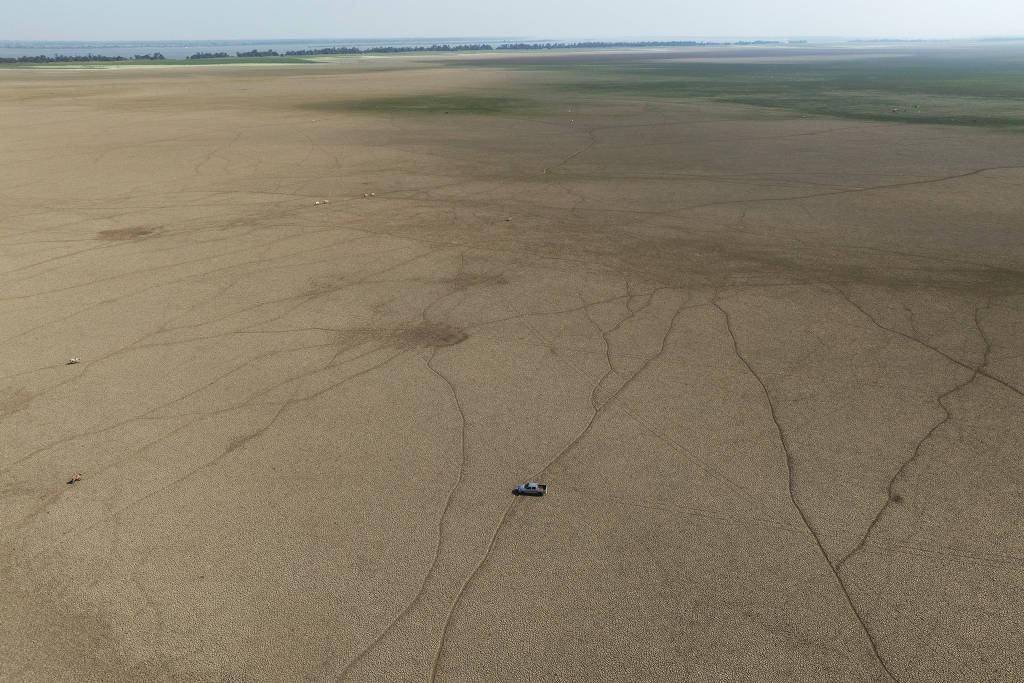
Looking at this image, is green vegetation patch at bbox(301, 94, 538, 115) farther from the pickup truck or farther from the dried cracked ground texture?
the pickup truck

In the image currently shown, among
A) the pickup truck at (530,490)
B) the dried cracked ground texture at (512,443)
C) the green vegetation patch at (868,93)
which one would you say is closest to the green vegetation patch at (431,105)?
the green vegetation patch at (868,93)

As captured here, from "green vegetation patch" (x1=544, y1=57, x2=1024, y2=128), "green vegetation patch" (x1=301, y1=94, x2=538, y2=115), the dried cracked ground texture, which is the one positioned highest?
"green vegetation patch" (x1=544, y1=57, x2=1024, y2=128)

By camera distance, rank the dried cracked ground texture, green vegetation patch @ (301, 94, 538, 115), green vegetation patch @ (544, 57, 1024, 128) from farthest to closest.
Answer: green vegetation patch @ (301, 94, 538, 115)
green vegetation patch @ (544, 57, 1024, 128)
the dried cracked ground texture

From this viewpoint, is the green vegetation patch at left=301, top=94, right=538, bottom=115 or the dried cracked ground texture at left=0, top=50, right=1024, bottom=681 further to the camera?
the green vegetation patch at left=301, top=94, right=538, bottom=115

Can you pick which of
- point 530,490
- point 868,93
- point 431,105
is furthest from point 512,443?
point 868,93

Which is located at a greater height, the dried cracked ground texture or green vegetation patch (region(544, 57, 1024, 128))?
green vegetation patch (region(544, 57, 1024, 128))

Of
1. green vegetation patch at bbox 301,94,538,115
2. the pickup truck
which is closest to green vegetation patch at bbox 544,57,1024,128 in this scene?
green vegetation patch at bbox 301,94,538,115

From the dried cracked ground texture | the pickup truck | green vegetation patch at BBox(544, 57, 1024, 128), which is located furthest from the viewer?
green vegetation patch at BBox(544, 57, 1024, 128)

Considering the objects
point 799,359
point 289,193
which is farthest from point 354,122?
point 799,359
